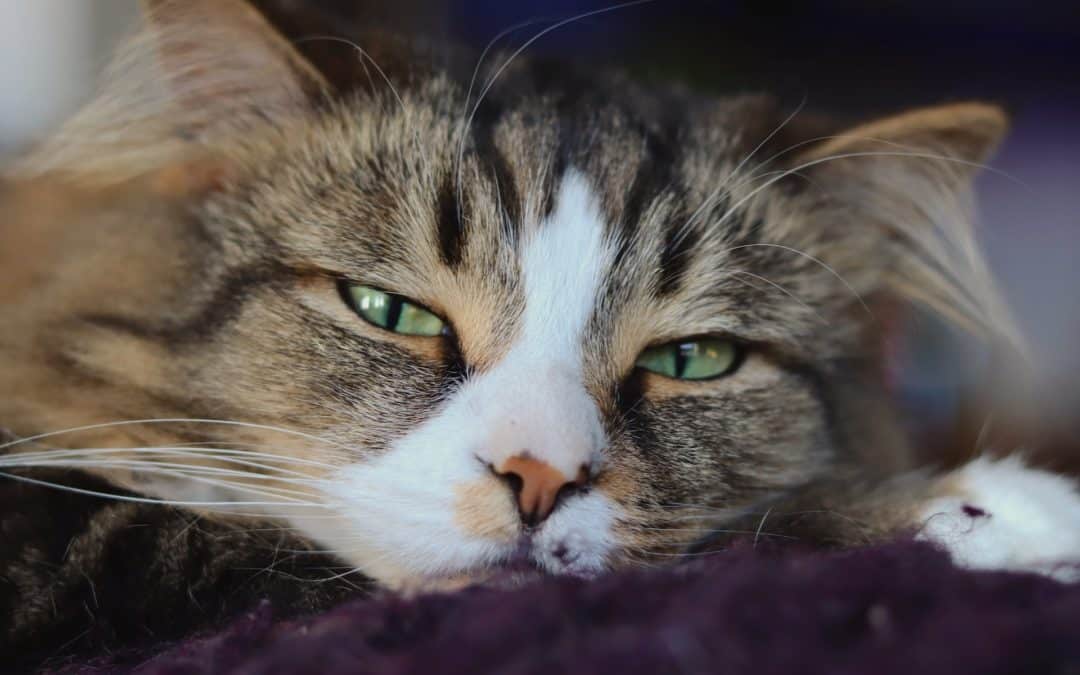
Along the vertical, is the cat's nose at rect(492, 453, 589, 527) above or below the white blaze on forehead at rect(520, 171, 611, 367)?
below

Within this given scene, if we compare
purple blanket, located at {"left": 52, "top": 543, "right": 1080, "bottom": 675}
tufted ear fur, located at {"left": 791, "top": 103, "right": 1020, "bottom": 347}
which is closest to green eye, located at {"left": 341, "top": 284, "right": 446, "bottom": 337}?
purple blanket, located at {"left": 52, "top": 543, "right": 1080, "bottom": 675}

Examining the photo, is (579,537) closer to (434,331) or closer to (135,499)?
(434,331)

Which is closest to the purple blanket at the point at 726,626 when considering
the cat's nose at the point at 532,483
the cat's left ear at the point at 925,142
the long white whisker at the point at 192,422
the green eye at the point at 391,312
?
the cat's nose at the point at 532,483

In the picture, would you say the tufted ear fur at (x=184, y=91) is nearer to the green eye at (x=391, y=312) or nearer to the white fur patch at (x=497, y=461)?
A: the green eye at (x=391, y=312)

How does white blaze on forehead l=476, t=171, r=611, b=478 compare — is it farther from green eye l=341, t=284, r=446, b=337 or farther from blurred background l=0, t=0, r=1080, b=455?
blurred background l=0, t=0, r=1080, b=455

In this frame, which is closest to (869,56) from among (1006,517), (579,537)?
(1006,517)

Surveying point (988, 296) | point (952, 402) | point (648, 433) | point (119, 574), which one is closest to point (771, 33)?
point (952, 402)

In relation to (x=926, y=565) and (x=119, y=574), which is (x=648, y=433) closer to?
(x=926, y=565)
